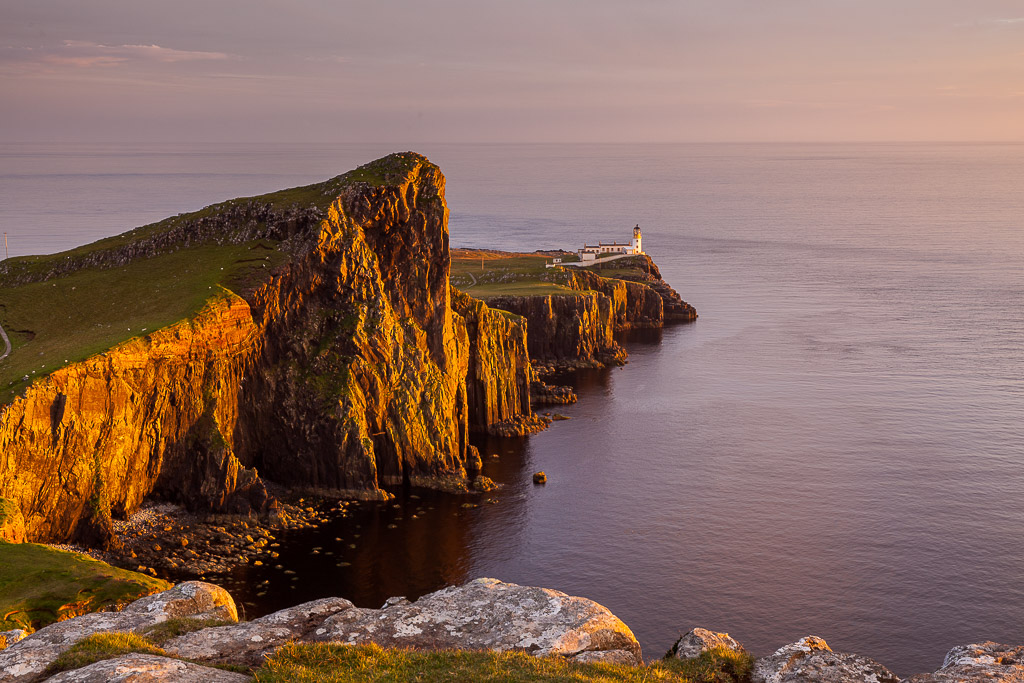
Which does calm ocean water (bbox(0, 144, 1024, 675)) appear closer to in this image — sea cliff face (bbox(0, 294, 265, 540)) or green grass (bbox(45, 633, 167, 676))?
sea cliff face (bbox(0, 294, 265, 540))

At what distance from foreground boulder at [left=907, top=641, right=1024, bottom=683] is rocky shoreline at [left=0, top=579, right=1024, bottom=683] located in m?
0.03

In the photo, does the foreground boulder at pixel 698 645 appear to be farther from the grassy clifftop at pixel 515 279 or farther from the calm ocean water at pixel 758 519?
the grassy clifftop at pixel 515 279

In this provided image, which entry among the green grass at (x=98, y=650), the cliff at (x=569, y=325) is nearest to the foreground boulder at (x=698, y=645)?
the green grass at (x=98, y=650)

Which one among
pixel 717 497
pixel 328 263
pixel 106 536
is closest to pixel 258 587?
pixel 106 536

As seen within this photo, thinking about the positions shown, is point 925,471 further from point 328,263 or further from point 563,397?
point 328,263

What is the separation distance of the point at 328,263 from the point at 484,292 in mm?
64896

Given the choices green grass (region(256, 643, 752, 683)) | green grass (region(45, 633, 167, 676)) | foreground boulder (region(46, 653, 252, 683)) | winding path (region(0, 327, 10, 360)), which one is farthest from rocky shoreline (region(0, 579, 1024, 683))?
winding path (region(0, 327, 10, 360))

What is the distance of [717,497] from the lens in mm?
83000

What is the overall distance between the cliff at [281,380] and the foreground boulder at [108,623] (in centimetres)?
3373

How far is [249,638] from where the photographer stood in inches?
1139

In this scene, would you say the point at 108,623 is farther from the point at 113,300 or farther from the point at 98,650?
the point at 113,300

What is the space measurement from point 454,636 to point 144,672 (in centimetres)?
1125

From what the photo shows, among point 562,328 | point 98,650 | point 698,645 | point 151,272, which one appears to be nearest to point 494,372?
point 562,328

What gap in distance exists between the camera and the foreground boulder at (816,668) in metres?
27.8
